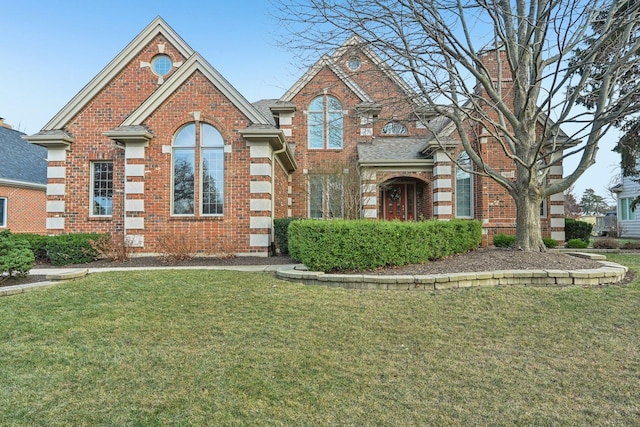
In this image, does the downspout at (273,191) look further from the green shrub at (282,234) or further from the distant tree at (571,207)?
the distant tree at (571,207)

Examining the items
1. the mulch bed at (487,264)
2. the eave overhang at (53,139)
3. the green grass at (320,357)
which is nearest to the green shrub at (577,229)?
the mulch bed at (487,264)

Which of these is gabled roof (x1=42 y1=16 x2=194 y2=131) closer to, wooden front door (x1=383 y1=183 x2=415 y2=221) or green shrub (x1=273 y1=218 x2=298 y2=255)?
green shrub (x1=273 y1=218 x2=298 y2=255)

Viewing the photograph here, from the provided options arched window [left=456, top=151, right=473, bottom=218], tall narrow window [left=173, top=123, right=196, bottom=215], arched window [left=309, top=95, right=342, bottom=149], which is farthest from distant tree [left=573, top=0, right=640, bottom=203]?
tall narrow window [left=173, top=123, right=196, bottom=215]

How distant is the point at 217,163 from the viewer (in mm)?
11008

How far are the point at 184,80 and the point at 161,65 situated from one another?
11.5 ft

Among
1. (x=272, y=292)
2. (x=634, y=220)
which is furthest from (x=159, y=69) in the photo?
(x=634, y=220)

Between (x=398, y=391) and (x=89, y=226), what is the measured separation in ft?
40.9

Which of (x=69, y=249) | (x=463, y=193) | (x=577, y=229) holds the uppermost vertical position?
(x=463, y=193)

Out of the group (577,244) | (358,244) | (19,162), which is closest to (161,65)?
(358,244)

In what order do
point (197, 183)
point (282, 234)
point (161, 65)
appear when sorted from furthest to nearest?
point (161, 65) < point (282, 234) < point (197, 183)

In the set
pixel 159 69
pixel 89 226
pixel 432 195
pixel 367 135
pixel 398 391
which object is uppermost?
pixel 159 69

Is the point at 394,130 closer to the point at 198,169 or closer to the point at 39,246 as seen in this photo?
the point at 198,169

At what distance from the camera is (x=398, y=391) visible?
320cm

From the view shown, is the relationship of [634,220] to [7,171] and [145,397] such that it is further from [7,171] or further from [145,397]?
[7,171]
